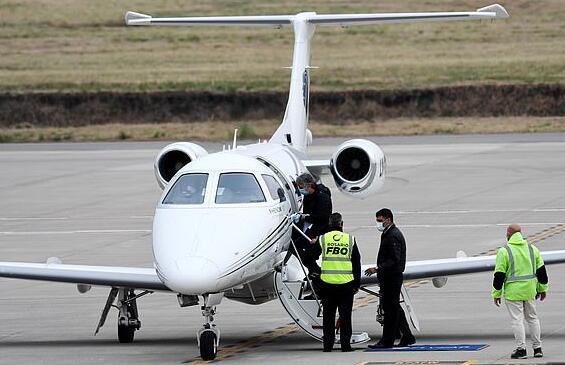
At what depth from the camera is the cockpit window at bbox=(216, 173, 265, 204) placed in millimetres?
18844

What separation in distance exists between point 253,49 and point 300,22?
65.4 meters

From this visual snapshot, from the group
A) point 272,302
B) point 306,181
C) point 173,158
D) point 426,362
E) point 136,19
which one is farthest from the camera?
point 136,19

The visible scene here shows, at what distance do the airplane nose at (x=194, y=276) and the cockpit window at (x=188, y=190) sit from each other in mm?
1493

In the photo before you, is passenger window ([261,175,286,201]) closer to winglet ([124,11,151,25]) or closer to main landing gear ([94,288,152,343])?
main landing gear ([94,288,152,343])

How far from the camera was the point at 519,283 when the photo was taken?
1764cm

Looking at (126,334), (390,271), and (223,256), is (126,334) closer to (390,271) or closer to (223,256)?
(223,256)

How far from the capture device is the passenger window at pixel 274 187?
19591 millimetres

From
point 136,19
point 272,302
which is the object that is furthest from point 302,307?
point 136,19

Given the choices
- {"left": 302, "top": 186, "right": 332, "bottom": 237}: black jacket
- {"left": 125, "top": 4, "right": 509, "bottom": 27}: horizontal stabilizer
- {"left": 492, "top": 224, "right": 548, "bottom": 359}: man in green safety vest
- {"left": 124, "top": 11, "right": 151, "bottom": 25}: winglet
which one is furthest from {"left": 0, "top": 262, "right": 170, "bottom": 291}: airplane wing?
{"left": 124, "top": 11, "right": 151, "bottom": 25}: winglet

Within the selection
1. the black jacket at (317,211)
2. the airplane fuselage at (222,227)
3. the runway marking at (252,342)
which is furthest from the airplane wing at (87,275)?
the black jacket at (317,211)

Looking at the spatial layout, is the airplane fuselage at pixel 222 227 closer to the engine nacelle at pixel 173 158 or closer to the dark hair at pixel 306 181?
→ the dark hair at pixel 306 181

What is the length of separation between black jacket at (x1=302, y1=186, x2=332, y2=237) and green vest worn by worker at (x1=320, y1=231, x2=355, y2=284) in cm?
149

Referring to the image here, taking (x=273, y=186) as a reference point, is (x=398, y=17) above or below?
above

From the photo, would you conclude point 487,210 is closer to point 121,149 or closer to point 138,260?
point 138,260
